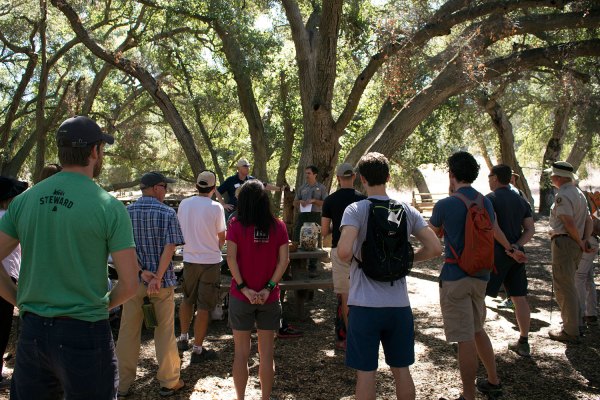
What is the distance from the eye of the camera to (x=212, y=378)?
5.27 metres

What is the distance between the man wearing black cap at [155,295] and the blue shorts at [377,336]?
181cm

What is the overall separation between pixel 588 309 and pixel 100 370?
6.41 meters

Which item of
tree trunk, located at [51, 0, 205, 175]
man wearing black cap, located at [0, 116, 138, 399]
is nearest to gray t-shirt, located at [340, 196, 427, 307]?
man wearing black cap, located at [0, 116, 138, 399]

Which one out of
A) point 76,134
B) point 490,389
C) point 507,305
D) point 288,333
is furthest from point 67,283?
point 507,305

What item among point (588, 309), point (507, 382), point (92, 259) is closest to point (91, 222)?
point (92, 259)

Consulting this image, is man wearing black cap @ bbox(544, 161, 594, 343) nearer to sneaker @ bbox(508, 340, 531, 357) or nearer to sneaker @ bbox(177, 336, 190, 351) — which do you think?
sneaker @ bbox(508, 340, 531, 357)

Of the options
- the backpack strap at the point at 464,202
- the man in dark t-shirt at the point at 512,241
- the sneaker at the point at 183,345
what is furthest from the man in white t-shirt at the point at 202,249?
the man in dark t-shirt at the point at 512,241

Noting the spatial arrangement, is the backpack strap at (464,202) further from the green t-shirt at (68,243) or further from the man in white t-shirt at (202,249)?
the green t-shirt at (68,243)

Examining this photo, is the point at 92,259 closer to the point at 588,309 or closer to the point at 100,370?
the point at 100,370

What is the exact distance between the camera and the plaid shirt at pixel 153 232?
186 inches

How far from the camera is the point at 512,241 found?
18.9 ft

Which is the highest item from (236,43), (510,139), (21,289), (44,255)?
(236,43)

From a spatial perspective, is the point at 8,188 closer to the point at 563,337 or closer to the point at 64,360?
the point at 64,360

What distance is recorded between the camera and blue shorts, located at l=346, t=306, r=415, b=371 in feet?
11.6
